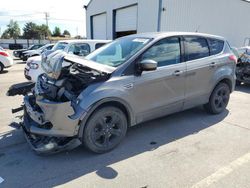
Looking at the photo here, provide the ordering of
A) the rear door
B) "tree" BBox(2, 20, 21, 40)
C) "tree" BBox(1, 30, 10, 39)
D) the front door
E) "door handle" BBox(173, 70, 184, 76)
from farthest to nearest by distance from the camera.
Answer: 1. "tree" BBox(1, 30, 10, 39)
2. "tree" BBox(2, 20, 21, 40)
3. the rear door
4. "door handle" BBox(173, 70, 184, 76)
5. the front door

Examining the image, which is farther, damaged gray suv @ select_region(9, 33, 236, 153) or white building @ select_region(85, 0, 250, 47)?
white building @ select_region(85, 0, 250, 47)

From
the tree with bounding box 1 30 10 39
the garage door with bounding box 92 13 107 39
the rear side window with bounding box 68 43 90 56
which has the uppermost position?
the tree with bounding box 1 30 10 39

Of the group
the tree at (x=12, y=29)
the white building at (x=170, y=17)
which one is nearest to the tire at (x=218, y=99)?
the white building at (x=170, y=17)

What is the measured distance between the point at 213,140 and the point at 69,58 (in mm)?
2772


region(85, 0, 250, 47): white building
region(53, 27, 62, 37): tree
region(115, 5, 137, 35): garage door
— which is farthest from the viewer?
region(53, 27, 62, 37): tree

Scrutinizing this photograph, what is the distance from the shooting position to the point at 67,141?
10.3 feet

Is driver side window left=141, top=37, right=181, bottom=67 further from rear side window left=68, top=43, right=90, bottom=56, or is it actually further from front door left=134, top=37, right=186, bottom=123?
rear side window left=68, top=43, right=90, bottom=56

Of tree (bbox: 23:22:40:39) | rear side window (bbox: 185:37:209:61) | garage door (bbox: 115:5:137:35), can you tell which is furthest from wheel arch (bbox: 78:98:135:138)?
tree (bbox: 23:22:40:39)

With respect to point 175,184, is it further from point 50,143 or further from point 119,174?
point 50,143

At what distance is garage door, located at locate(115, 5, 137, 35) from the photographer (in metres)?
17.4

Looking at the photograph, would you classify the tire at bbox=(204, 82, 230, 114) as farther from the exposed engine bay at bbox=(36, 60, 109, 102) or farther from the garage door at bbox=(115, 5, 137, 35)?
the garage door at bbox=(115, 5, 137, 35)

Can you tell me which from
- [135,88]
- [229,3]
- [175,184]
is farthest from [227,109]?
[229,3]

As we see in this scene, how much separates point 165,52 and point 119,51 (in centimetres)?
83

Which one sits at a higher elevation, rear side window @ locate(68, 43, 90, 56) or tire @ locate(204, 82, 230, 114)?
rear side window @ locate(68, 43, 90, 56)
